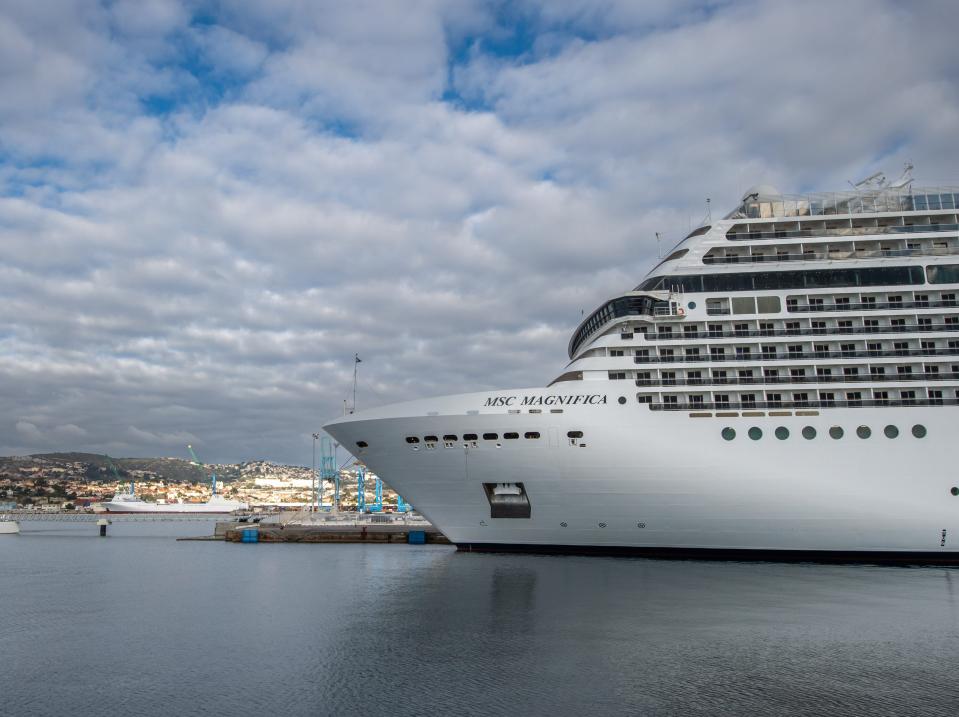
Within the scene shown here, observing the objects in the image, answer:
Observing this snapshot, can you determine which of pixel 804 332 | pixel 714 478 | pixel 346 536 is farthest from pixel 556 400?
pixel 346 536

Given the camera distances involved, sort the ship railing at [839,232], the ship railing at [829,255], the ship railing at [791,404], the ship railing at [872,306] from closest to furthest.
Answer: the ship railing at [791,404]
the ship railing at [872,306]
the ship railing at [829,255]
the ship railing at [839,232]

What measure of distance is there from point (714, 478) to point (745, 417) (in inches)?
134

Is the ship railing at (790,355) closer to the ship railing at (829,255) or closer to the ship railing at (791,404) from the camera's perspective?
the ship railing at (791,404)

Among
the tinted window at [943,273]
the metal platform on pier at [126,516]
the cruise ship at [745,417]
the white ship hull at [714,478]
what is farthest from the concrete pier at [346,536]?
the metal platform on pier at [126,516]

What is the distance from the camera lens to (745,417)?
1273 inches

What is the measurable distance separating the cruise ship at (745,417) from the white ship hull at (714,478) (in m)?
0.07

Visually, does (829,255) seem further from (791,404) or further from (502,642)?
(502,642)

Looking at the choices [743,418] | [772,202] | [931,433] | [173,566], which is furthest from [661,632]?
[173,566]

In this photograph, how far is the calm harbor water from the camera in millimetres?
14695

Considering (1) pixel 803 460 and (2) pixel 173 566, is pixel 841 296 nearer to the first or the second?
(1) pixel 803 460

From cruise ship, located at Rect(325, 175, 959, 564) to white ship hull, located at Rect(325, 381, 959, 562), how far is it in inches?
2.9

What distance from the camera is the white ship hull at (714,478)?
102ft

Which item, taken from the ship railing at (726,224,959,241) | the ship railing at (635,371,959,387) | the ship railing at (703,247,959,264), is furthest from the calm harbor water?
the ship railing at (726,224,959,241)

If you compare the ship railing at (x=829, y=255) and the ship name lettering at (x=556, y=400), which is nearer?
the ship name lettering at (x=556, y=400)
